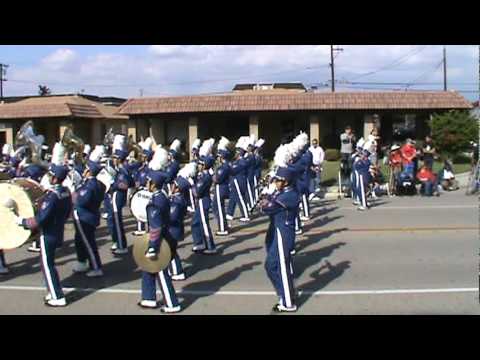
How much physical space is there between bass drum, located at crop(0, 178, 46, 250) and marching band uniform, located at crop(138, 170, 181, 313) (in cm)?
158

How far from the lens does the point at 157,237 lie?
698 cm

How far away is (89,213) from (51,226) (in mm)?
1536

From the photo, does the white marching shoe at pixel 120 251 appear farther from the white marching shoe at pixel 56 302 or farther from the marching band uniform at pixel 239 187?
the marching band uniform at pixel 239 187

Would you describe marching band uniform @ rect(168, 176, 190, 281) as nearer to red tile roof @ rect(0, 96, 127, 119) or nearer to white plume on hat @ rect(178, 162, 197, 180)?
white plume on hat @ rect(178, 162, 197, 180)

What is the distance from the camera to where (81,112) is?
36.7 m

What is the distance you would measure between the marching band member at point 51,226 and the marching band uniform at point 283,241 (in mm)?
2694

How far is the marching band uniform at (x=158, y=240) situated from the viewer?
7.00 meters

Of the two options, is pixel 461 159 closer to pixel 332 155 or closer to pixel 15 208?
pixel 332 155

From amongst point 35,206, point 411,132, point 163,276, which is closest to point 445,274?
point 163,276

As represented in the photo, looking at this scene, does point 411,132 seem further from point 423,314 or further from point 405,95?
point 423,314

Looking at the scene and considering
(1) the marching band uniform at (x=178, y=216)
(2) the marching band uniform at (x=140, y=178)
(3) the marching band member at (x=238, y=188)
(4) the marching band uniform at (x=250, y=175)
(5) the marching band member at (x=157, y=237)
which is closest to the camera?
(5) the marching band member at (x=157, y=237)

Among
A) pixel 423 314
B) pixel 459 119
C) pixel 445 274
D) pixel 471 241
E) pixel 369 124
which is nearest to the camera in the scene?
pixel 423 314

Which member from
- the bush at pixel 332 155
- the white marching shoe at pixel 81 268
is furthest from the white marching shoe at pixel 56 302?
the bush at pixel 332 155

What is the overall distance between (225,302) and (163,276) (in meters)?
0.92
